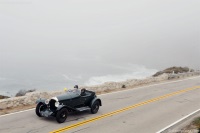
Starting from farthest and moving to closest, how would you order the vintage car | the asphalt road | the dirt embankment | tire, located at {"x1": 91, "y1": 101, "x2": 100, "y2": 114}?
the dirt embankment < tire, located at {"x1": 91, "y1": 101, "x2": 100, "y2": 114} < the vintage car < the asphalt road

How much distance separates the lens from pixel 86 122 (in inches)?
477

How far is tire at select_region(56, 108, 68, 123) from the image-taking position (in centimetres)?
1148

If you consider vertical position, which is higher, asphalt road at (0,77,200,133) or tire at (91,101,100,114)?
tire at (91,101,100,114)

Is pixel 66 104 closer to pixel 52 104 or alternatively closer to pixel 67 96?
pixel 67 96

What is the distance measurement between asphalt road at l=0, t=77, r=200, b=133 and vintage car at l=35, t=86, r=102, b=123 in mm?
371

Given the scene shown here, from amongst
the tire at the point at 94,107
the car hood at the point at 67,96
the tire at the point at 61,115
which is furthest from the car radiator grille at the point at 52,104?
the tire at the point at 94,107

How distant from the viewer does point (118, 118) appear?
43.2ft

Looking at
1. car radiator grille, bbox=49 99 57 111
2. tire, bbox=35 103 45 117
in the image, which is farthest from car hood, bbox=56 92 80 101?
tire, bbox=35 103 45 117

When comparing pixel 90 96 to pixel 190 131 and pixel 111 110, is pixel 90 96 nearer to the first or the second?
pixel 111 110

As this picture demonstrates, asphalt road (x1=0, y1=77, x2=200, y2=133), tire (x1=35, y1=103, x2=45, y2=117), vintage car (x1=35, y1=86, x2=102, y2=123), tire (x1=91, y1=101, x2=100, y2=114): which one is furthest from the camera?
tire (x1=91, y1=101, x2=100, y2=114)

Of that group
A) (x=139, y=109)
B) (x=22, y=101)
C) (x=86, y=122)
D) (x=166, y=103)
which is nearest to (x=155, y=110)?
(x=139, y=109)

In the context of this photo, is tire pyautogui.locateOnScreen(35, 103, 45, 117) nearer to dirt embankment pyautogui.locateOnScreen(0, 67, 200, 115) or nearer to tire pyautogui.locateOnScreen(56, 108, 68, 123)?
tire pyautogui.locateOnScreen(56, 108, 68, 123)

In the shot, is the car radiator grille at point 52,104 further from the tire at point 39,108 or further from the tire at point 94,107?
the tire at point 94,107

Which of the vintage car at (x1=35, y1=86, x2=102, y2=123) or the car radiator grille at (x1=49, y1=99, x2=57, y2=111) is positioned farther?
the car radiator grille at (x1=49, y1=99, x2=57, y2=111)
